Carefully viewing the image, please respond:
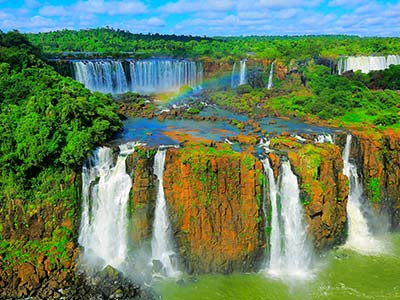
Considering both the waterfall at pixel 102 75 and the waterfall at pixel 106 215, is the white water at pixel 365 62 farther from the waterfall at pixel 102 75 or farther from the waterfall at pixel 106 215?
the waterfall at pixel 106 215

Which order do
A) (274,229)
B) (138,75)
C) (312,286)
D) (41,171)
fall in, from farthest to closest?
1. (138,75)
2. (274,229)
3. (41,171)
4. (312,286)

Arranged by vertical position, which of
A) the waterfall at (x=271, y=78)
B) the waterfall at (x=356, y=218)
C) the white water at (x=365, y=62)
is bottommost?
the waterfall at (x=356, y=218)

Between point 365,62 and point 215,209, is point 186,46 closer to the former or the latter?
point 365,62

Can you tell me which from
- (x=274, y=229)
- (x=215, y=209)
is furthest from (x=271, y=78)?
(x=215, y=209)

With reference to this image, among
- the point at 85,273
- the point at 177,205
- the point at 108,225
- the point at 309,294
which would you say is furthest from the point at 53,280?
the point at 309,294

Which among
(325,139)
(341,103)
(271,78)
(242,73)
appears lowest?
(325,139)

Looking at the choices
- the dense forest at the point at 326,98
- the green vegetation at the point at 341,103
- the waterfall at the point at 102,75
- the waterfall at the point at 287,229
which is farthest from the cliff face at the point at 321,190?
the waterfall at the point at 102,75
